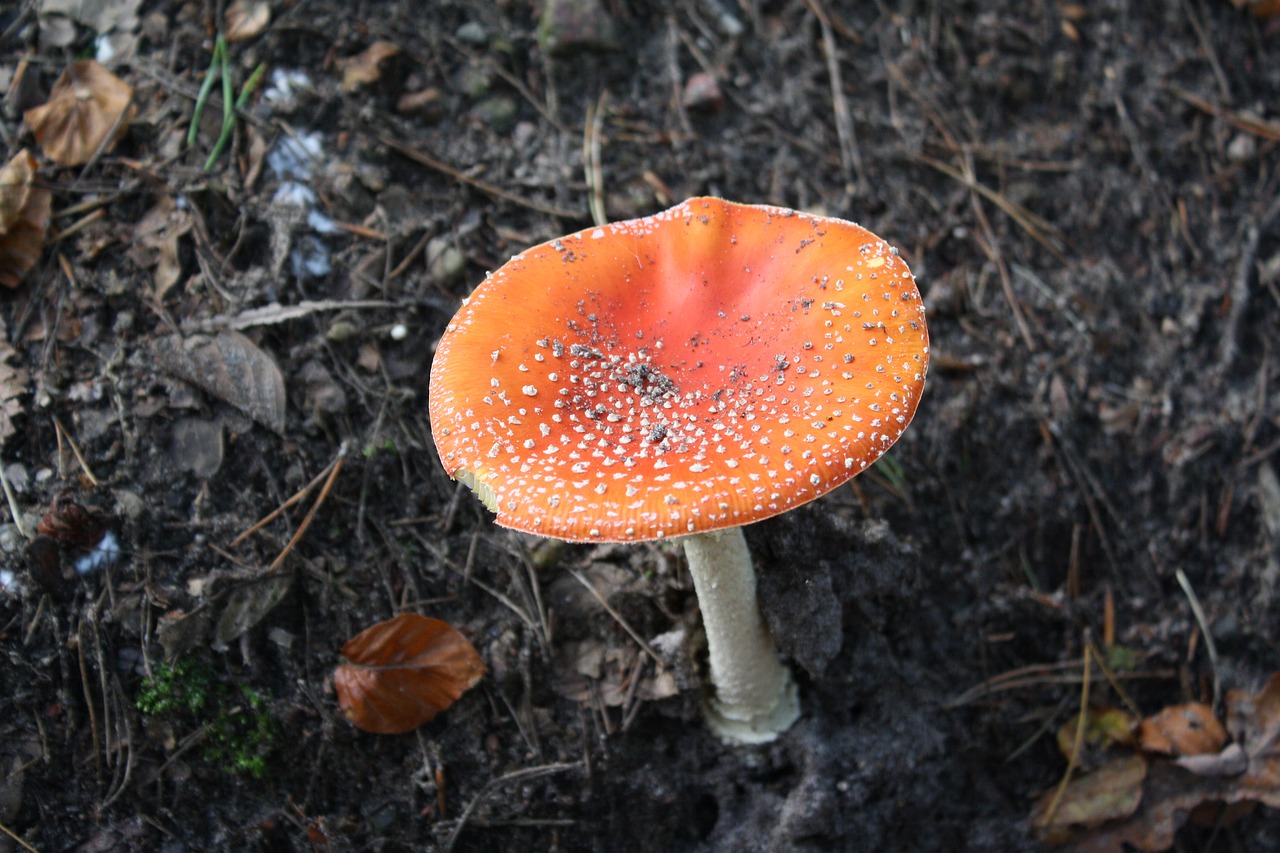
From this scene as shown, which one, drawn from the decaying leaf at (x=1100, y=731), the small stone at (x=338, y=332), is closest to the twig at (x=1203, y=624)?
the decaying leaf at (x=1100, y=731)

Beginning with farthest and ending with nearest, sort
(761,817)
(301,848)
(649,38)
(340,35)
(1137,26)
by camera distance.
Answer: (1137,26) → (649,38) → (340,35) → (761,817) → (301,848)

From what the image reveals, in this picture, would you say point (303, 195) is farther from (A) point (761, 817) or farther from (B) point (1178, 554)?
(B) point (1178, 554)

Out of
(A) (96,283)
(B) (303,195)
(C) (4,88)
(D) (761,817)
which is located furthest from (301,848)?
(C) (4,88)

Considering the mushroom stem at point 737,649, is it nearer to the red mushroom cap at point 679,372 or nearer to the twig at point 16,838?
the red mushroom cap at point 679,372

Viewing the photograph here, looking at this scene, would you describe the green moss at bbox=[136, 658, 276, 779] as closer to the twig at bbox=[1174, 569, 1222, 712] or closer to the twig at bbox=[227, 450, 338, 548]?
the twig at bbox=[227, 450, 338, 548]

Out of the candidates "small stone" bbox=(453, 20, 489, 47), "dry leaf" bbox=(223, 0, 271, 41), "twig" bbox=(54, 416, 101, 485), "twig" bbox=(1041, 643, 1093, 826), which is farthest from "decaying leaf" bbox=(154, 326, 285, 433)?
"twig" bbox=(1041, 643, 1093, 826)

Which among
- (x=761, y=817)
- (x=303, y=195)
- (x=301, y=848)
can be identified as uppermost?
(x=303, y=195)
